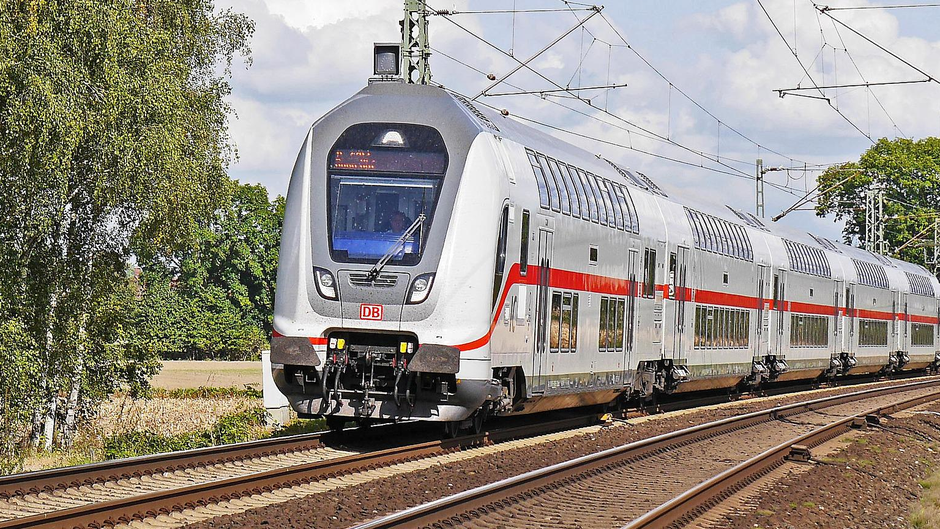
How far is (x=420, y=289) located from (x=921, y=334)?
4077cm

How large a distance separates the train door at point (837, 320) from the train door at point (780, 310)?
6186 millimetres

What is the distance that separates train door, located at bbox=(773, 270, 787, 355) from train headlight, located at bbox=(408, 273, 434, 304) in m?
18.5

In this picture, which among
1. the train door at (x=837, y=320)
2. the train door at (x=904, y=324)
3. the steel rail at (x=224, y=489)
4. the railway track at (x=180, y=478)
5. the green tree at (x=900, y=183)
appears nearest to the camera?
the steel rail at (x=224, y=489)

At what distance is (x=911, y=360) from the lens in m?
47.9

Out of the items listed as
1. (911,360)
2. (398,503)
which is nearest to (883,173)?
(911,360)

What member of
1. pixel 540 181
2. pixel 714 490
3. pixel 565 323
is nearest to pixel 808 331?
pixel 565 323

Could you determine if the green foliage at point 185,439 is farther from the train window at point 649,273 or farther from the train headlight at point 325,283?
the train window at point 649,273

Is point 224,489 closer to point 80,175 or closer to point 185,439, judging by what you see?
point 185,439

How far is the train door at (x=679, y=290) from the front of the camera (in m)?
22.2

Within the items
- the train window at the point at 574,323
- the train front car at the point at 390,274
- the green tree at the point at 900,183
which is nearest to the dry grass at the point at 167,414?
the train front car at the point at 390,274

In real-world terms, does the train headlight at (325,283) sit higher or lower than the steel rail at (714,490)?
higher

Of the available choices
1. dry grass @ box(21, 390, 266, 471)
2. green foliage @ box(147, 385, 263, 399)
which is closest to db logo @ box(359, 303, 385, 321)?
dry grass @ box(21, 390, 266, 471)

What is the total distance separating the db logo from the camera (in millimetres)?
13719

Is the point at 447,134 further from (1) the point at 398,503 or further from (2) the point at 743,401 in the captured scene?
(2) the point at 743,401
